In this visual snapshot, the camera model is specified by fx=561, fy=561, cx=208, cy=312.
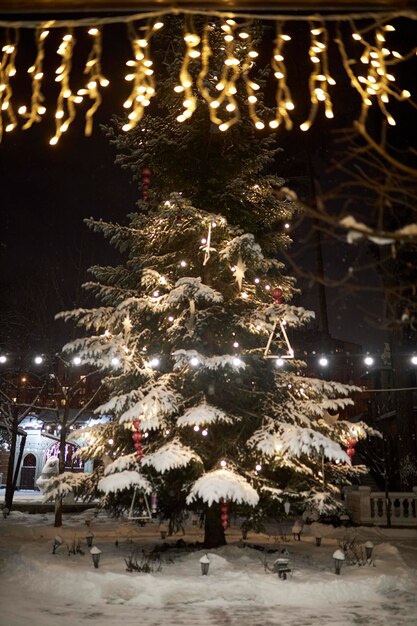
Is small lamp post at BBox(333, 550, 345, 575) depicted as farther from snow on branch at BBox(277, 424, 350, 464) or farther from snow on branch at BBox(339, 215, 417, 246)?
snow on branch at BBox(339, 215, 417, 246)

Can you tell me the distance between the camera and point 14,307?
27.8 meters

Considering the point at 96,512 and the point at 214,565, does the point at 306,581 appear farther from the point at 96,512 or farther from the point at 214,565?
the point at 96,512

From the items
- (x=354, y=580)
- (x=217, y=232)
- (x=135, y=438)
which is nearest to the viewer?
(x=354, y=580)

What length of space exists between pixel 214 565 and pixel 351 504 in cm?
1103

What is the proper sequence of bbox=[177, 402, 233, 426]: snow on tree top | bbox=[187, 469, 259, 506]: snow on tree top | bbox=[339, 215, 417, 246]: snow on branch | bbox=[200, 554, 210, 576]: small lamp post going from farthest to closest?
bbox=[177, 402, 233, 426]: snow on tree top < bbox=[200, 554, 210, 576]: small lamp post < bbox=[187, 469, 259, 506]: snow on tree top < bbox=[339, 215, 417, 246]: snow on branch

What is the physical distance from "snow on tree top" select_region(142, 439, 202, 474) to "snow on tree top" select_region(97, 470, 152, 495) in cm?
33

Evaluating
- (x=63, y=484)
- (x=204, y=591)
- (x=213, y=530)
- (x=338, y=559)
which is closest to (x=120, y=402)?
(x=63, y=484)

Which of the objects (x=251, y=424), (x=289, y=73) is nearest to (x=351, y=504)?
(x=251, y=424)

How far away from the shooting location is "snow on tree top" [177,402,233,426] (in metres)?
11.5

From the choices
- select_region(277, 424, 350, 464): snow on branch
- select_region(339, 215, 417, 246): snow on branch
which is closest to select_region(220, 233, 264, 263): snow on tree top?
select_region(277, 424, 350, 464): snow on branch

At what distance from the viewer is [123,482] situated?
11008 mm

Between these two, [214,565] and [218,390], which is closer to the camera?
[214,565]

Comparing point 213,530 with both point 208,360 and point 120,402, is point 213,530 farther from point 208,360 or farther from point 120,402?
point 208,360

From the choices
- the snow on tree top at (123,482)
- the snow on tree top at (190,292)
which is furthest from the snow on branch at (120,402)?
the snow on tree top at (190,292)
